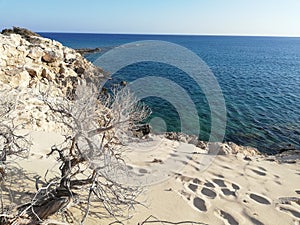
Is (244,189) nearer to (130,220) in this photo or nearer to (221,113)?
(130,220)

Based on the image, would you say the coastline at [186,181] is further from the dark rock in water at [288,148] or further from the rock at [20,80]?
the dark rock in water at [288,148]

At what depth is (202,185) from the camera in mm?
5441

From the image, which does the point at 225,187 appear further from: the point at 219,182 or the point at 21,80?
the point at 21,80

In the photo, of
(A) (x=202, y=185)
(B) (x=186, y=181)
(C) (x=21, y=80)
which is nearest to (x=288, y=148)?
(A) (x=202, y=185)

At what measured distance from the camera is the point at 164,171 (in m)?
6.00

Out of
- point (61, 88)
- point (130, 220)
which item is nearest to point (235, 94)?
point (61, 88)

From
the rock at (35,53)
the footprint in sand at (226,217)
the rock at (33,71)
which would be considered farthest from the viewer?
the rock at (35,53)

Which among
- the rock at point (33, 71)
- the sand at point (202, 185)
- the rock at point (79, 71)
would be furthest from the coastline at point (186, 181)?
the rock at point (79, 71)

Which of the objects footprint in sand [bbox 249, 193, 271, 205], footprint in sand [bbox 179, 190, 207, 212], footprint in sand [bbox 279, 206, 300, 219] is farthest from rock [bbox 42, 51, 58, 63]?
footprint in sand [bbox 279, 206, 300, 219]

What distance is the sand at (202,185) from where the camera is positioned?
4344 mm

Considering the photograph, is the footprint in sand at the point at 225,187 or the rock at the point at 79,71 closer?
the footprint in sand at the point at 225,187

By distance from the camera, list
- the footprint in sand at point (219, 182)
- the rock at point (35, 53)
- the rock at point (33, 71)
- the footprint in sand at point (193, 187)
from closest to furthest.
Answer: the footprint in sand at point (193, 187)
the footprint in sand at point (219, 182)
the rock at point (33, 71)
the rock at point (35, 53)

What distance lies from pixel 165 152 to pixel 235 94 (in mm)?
14962

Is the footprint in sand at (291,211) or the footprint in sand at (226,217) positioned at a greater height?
the footprint in sand at (226,217)
